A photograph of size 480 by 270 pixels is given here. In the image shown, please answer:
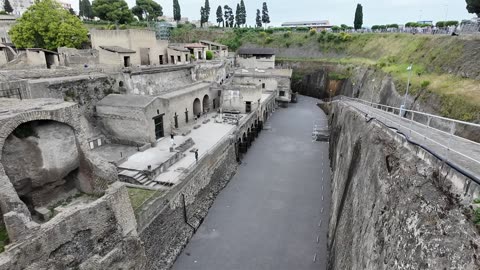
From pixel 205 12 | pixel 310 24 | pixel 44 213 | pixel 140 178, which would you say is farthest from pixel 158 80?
pixel 310 24

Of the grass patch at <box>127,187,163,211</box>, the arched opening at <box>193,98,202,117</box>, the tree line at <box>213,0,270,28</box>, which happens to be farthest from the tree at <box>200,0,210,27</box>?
the grass patch at <box>127,187,163,211</box>

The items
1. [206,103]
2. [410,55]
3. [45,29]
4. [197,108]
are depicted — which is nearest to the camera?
[197,108]

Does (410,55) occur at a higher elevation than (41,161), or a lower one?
higher

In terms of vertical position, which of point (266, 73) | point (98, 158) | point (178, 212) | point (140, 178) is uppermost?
point (266, 73)

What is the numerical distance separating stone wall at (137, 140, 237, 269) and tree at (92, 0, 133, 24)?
5000 centimetres

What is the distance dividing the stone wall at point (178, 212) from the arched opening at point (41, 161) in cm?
325

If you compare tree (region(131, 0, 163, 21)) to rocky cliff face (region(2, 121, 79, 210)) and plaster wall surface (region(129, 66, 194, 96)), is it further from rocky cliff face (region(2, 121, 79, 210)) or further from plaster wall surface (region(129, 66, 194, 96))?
rocky cliff face (region(2, 121, 79, 210))

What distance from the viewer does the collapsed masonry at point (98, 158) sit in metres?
8.75

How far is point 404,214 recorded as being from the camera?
21.0ft

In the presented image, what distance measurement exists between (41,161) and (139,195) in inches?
168

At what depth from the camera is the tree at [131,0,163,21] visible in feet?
221

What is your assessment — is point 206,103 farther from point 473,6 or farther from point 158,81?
point 473,6

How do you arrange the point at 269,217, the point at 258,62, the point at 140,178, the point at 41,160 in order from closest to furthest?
the point at 41,160
the point at 140,178
the point at 269,217
the point at 258,62

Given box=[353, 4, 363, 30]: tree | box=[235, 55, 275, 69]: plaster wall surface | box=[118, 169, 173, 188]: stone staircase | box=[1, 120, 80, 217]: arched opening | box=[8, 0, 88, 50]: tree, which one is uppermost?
box=[353, 4, 363, 30]: tree
